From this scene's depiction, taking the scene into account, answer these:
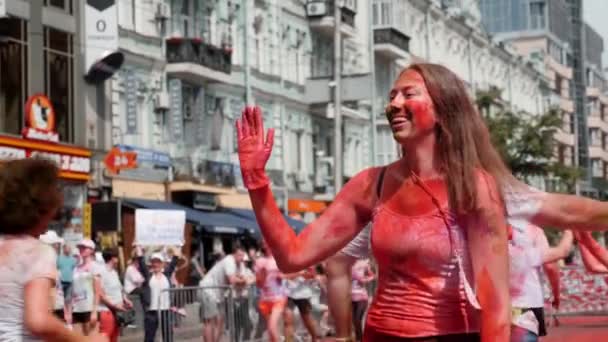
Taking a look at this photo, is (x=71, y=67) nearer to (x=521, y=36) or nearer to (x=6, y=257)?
(x=6, y=257)

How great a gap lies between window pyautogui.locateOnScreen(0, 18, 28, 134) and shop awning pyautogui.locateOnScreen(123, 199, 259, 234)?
14.5ft

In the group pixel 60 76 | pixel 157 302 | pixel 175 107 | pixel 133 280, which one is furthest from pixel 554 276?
pixel 175 107

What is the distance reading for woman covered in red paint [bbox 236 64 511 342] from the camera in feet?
14.8

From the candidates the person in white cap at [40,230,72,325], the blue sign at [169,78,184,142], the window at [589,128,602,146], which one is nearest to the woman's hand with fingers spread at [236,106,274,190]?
the person in white cap at [40,230,72,325]

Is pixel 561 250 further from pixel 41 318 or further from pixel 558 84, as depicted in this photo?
pixel 558 84

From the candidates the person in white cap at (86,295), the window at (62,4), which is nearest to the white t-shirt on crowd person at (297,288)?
the person in white cap at (86,295)

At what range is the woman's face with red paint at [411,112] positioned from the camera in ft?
15.3

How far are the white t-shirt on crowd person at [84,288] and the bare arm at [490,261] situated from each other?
12.1 metres

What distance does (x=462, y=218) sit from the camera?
4.55 m

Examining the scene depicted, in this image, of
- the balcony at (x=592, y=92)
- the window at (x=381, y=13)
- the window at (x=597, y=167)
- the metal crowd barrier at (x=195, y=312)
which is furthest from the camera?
the balcony at (x=592, y=92)

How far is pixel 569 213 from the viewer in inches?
187

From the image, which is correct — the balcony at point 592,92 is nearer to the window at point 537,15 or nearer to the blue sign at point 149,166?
the window at point 537,15

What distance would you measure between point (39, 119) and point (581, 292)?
12757 millimetres

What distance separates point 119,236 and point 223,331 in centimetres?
965
